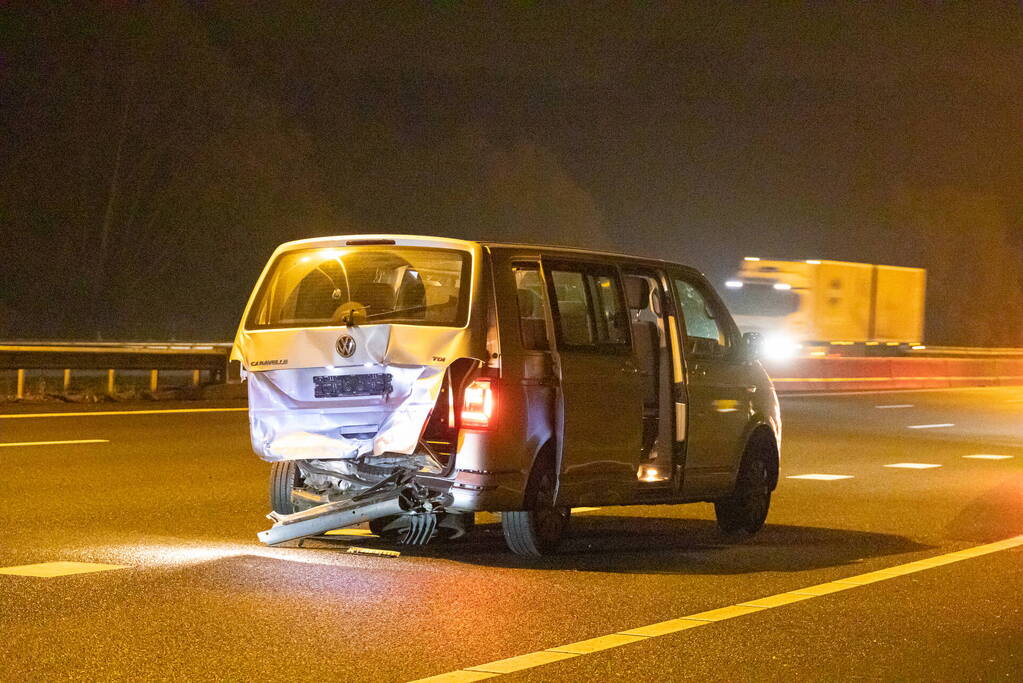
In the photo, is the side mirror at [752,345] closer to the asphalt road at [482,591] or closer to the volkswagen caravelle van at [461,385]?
the volkswagen caravelle van at [461,385]

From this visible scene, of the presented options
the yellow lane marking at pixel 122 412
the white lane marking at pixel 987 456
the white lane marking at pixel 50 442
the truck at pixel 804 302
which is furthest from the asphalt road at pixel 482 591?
the truck at pixel 804 302

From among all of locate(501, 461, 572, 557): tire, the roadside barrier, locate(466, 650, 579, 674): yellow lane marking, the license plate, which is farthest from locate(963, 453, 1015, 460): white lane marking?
the roadside barrier

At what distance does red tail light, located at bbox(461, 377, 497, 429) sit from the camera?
29.3 feet

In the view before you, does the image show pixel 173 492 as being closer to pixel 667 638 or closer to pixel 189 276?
pixel 667 638

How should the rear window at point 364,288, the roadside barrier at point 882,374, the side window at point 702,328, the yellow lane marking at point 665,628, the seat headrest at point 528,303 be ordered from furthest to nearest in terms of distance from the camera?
the roadside barrier at point 882,374 → the side window at point 702,328 → the seat headrest at point 528,303 → the rear window at point 364,288 → the yellow lane marking at point 665,628

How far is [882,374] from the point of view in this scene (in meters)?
40.3

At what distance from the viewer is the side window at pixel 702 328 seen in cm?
1081

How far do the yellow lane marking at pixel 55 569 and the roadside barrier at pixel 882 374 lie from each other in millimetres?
27746

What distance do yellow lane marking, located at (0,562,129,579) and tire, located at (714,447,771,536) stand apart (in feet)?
14.3

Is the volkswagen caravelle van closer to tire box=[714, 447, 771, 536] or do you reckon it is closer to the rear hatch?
the rear hatch

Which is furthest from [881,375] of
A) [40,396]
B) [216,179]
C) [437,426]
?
[437,426]

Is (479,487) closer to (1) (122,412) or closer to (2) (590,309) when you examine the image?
(2) (590,309)

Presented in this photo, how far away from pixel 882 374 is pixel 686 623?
33.8 meters

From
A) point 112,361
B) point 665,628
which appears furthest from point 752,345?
point 112,361
